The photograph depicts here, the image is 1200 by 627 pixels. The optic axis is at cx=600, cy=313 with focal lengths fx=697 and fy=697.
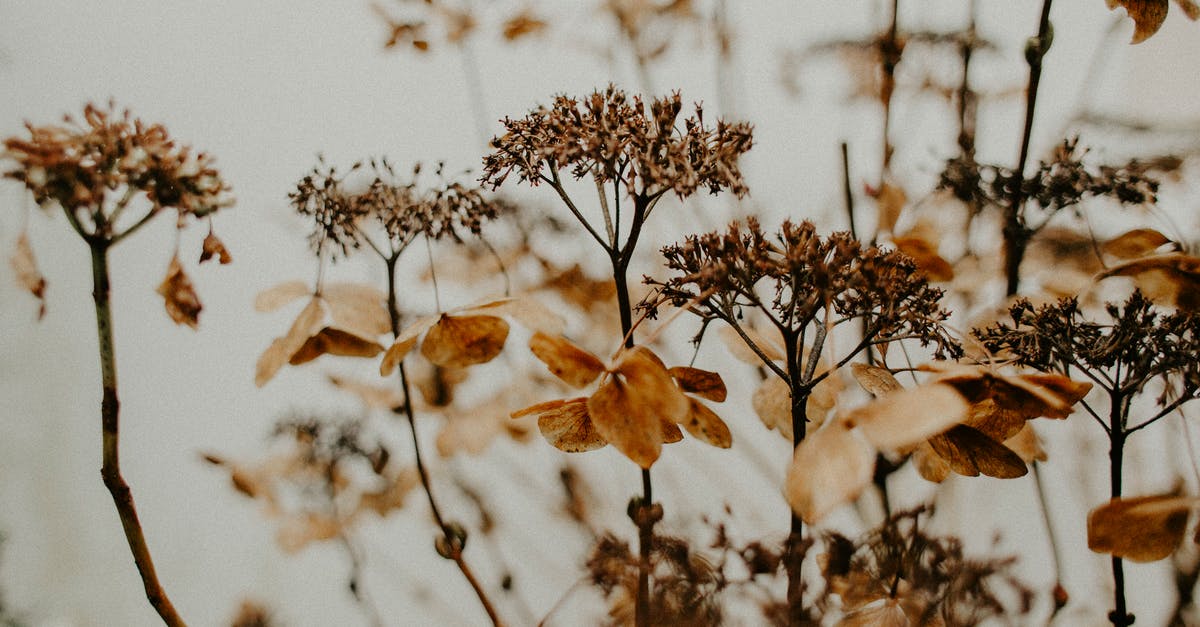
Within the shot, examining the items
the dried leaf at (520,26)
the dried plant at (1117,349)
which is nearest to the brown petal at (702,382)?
the dried plant at (1117,349)

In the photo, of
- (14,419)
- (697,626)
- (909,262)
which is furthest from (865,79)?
(14,419)

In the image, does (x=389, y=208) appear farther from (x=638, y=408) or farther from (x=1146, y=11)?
(x=1146, y=11)

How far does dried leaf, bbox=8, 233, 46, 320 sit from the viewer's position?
0.34m

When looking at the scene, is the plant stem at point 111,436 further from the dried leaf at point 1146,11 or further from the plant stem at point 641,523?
the dried leaf at point 1146,11

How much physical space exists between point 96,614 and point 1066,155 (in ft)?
5.16

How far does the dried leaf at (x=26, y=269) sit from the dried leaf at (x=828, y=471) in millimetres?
364

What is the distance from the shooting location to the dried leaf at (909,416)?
228mm

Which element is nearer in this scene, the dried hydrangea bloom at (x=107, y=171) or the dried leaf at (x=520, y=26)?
the dried hydrangea bloom at (x=107, y=171)

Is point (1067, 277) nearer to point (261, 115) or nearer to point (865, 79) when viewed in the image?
point (865, 79)

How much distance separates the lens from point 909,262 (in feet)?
1.10

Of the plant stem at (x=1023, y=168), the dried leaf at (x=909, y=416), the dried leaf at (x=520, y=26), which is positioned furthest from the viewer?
the dried leaf at (x=520, y=26)

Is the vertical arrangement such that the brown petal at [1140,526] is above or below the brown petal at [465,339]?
below

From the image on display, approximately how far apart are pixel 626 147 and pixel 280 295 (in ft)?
0.87

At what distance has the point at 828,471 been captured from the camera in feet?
0.81
